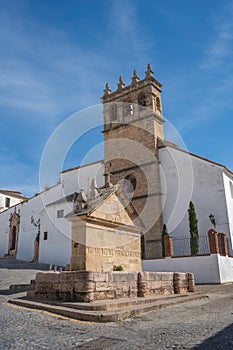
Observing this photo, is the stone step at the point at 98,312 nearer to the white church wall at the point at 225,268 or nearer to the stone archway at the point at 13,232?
the white church wall at the point at 225,268

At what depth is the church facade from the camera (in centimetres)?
1745

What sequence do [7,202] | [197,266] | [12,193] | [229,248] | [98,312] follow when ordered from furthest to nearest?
[12,193], [7,202], [229,248], [197,266], [98,312]

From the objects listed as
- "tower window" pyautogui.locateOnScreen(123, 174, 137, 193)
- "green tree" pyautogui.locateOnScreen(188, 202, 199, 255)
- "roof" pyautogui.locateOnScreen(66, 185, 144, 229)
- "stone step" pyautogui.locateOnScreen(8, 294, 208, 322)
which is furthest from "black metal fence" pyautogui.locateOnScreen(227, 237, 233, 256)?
"stone step" pyautogui.locateOnScreen(8, 294, 208, 322)

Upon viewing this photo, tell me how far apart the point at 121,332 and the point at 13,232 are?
89.0 feet

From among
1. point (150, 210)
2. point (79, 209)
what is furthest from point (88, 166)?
point (79, 209)

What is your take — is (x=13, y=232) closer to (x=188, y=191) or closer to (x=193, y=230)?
(x=188, y=191)

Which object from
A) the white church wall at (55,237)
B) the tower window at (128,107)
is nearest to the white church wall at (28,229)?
the white church wall at (55,237)

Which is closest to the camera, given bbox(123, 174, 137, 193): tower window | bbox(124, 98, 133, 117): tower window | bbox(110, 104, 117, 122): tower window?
bbox(123, 174, 137, 193): tower window

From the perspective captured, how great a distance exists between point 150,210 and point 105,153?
20.1 ft

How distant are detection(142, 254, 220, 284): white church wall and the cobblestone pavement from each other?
8162 millimetres

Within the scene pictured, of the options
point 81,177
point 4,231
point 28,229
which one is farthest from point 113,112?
point 4,231

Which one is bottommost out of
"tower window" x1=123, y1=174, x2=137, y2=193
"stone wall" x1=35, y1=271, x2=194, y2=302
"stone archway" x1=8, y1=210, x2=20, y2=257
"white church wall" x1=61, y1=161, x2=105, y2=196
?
"stone wall" x1=35, y1=271, x2=194, y2=302

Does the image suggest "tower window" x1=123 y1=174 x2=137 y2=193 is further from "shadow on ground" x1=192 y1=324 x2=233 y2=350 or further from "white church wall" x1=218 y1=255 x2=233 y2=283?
"shadow on ground" x1=192 y1=324 x2=233 y2=350

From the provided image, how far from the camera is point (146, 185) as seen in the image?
19891 millimetres
